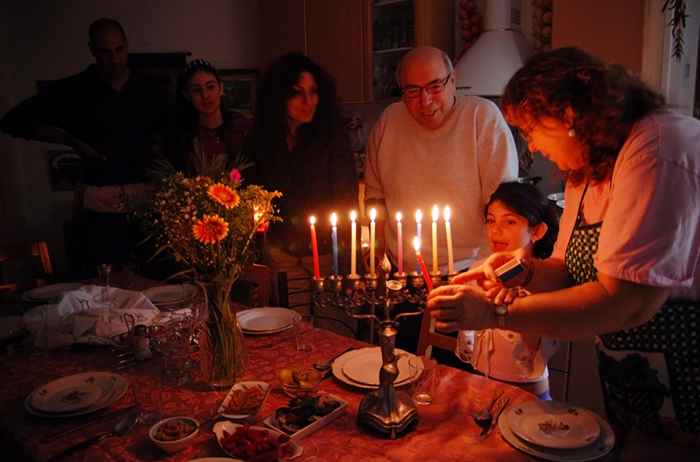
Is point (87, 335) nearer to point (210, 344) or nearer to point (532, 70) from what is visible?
point (210, 344)

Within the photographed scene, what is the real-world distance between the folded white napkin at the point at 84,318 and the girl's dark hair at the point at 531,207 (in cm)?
132

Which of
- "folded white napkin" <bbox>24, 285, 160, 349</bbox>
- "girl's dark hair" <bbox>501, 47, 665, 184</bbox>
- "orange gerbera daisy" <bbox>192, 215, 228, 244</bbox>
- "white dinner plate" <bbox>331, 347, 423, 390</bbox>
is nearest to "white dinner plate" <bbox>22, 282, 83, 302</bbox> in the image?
"folded white napkin" <bbox>24, 285, 160, 349</bbox>

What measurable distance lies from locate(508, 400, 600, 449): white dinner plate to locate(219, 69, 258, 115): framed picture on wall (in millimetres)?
4056

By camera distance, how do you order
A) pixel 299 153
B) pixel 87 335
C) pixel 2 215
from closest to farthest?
1. pixel 87 335
2. pixel 299 153
3. pixel 2 215

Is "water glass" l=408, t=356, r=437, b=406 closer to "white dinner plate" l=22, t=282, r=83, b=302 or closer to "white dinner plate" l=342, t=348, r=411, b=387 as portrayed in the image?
"white dinner plate" l=342, t=348, r=411, b=387

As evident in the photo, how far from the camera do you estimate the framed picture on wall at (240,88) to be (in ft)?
15.8

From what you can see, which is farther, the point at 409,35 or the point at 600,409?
the point at 409,35

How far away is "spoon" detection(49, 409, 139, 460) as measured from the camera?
1168 mm

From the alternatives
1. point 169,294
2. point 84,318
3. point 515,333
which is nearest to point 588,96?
point 515,333

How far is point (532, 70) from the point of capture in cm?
109

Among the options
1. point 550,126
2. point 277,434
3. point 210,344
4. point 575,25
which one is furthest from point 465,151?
point 277,434

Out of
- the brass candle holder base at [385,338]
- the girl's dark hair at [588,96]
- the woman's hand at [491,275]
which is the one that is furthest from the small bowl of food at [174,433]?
the girl's dark hair at [588,96]

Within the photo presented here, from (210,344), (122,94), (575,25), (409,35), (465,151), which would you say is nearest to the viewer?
(210,344)

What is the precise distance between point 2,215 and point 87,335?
3064mm
